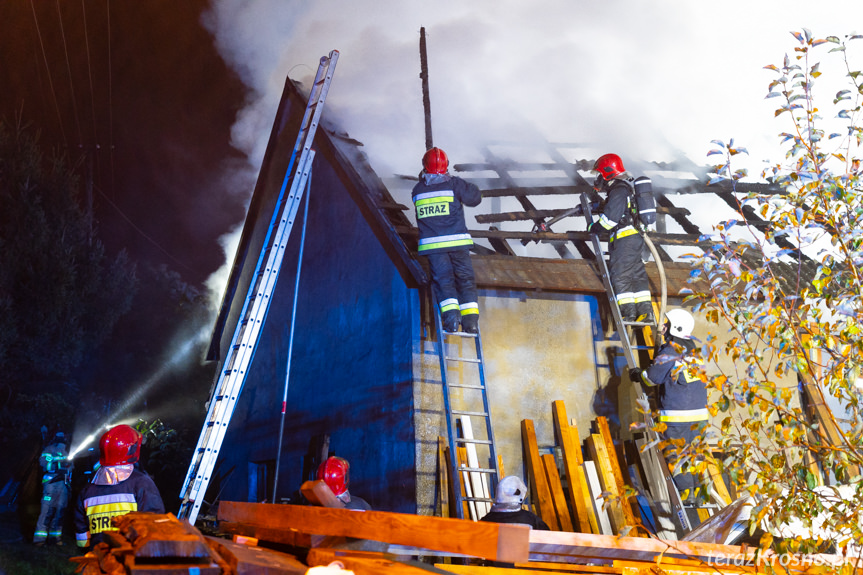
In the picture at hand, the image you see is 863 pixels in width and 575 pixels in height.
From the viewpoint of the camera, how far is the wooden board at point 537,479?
22.4 ft

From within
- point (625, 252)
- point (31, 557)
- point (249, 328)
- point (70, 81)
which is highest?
point (70, 81)

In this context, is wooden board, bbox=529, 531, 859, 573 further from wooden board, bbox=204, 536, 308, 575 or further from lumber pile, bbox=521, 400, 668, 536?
lumber pile, bbox=521, 400, 668, 536

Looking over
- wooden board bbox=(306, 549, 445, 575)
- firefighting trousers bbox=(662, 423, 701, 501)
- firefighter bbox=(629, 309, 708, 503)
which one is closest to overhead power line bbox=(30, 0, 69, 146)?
firefighter bbox=(629, 309, 708, 503)

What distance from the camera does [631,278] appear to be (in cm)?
769

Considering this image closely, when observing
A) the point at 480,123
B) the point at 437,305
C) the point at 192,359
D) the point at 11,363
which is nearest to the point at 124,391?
the point at 192,359

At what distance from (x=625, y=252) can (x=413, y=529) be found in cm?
571

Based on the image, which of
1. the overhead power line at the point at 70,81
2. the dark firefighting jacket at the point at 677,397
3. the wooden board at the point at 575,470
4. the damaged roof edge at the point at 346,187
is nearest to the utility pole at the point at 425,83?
the damaged roof edge at the point at 346,187

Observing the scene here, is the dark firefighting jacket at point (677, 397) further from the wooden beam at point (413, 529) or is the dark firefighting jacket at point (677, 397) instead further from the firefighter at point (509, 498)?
the wooden beam at point (413, 529)

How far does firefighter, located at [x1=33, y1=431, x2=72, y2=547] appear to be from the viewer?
9.86m

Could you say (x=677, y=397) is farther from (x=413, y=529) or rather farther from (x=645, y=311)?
(x=413, y=529)

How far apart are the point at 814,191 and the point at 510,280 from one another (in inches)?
194

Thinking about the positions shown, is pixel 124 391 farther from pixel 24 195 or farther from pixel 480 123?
pixel 480 123

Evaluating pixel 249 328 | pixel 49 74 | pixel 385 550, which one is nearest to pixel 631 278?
pixel 249 328

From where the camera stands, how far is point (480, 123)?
11602 millimetres
